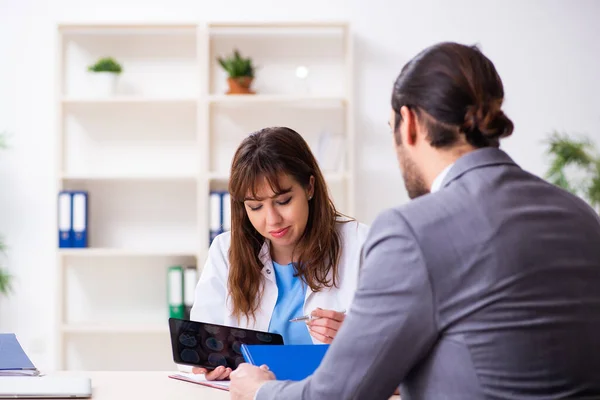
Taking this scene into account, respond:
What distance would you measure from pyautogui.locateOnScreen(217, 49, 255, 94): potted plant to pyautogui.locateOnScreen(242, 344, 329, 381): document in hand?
2.61 meters

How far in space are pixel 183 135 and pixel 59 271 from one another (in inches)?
38.1

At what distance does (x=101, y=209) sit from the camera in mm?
4309

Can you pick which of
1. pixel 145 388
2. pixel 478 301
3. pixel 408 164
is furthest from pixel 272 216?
pixel 478 301

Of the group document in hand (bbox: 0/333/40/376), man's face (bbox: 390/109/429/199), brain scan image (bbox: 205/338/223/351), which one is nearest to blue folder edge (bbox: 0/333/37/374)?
document in hand (bbox: 0/333/40/376)

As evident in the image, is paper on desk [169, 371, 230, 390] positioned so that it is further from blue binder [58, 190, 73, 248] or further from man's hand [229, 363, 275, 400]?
blue binder [58, 190, 73, 248]

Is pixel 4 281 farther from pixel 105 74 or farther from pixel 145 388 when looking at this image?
pixel 145 388

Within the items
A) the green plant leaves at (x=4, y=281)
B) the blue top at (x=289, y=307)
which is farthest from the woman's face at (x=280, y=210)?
the green plant leaves at (x=4, y=281)

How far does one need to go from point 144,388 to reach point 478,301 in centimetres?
103

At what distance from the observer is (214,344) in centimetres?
188

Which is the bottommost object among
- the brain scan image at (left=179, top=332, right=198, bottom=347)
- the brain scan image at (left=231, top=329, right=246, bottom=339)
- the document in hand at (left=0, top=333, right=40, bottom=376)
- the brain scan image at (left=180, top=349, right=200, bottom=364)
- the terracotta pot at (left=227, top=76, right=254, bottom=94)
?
the document in hand at (left=0, top=333, right=40, bottom=376)

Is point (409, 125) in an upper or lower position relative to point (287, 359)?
upper

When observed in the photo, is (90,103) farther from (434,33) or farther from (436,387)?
(436,387)

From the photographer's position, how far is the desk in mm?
1812

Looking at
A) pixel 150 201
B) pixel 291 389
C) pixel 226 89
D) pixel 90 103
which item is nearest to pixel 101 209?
pixel 150 201
